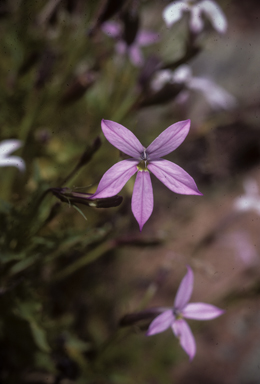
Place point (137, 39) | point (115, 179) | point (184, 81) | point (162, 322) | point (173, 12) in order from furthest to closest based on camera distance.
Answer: point (137, 39), point (184, 81), point (173, 12), point (162, 322), point (115, 179)

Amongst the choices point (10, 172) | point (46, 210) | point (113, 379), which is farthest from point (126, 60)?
point (113, 379)

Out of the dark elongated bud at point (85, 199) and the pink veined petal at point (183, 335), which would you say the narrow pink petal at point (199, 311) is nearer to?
the pink veined petal at point (183, 335)

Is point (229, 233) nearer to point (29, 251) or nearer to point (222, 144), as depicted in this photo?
point (222, 144)

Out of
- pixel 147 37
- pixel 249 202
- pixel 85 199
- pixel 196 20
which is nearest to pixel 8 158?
pixel 85 199

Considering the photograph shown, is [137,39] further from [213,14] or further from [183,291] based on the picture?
[183,291]

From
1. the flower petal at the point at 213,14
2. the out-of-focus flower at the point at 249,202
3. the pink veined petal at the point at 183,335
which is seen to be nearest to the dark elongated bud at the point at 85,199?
the pink veined petal at the point at 183,335
